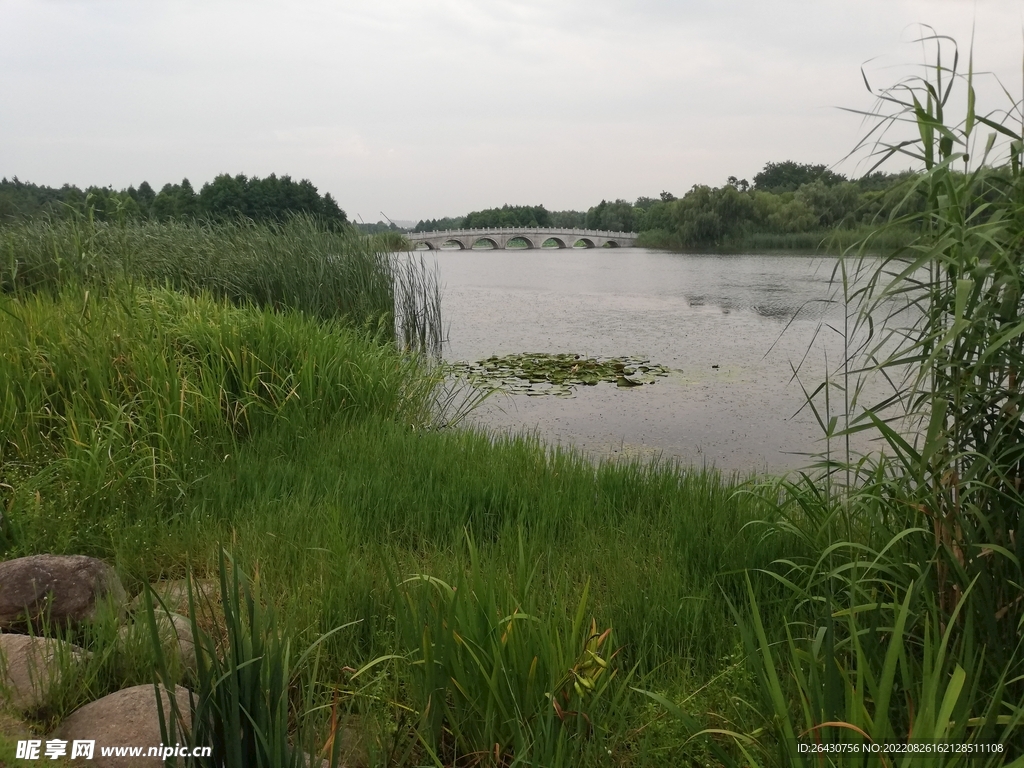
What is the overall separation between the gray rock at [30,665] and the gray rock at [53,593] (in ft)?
0.66

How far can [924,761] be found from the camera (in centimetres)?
128

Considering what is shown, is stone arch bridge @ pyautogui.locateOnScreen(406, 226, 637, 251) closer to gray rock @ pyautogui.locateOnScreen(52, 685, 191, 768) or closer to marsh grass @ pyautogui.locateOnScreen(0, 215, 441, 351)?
marsh grass @ pyautogui.locateOnScreen(0, 215, 441, 351)

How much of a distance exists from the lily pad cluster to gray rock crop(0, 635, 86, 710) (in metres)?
5.20

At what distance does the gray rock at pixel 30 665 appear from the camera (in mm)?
1701

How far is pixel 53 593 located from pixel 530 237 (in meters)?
44.1

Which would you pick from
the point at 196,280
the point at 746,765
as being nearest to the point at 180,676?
the point at 746,765

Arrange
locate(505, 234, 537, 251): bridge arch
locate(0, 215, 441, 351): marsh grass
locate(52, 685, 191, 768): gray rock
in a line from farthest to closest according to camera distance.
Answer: locate(505, 234, 537, 251): bridge arch
locate(0, 215, 441, 351): marsh grass
locate(52, 685, 191, 768): gray rock

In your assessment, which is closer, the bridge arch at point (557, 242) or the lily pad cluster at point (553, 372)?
the lily pad cluster at point (553, 372)

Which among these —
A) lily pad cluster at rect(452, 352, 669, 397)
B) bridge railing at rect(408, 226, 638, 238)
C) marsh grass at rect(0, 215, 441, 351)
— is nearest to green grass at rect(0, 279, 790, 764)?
marsh grass at rect(0, 215, 441, 351)

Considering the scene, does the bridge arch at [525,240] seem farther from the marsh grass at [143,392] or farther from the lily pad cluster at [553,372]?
the marsh grass at [143,392]

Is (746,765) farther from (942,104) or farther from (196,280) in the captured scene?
(196,280)

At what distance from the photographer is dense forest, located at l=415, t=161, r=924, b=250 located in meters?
2.36

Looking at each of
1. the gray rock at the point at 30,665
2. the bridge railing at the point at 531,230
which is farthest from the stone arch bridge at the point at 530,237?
the gray rock at the point at 30,665

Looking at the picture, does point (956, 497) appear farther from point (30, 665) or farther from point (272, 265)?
point (272, 265)
